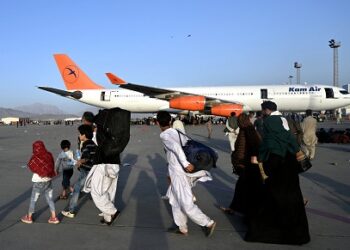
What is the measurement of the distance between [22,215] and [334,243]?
169 inches

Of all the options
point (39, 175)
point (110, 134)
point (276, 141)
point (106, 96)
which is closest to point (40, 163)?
point (39, 175)

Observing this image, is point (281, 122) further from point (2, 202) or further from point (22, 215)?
point (2, 202)

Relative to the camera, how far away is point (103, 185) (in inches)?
196

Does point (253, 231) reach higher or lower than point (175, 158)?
lower

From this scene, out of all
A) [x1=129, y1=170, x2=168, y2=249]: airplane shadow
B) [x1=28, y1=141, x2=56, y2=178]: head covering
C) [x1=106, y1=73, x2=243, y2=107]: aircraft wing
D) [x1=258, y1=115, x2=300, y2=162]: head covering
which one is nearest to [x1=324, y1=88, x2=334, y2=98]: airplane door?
[x1=106, y1=73, x2=243, y2=107]: aircraft wing

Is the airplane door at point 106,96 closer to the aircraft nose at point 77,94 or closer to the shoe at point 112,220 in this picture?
the aircraft nose at point 77,94

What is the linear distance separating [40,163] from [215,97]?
2707 centimetres

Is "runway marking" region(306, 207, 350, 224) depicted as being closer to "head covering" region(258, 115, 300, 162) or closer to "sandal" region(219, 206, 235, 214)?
"sandal" region(219, 206, 235, 214)

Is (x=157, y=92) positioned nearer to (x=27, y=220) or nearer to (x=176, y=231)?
(x=27, y=220)

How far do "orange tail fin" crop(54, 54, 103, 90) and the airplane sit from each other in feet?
2.83

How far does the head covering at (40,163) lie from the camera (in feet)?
16.1

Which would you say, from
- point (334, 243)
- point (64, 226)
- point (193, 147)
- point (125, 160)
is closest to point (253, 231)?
point (334, 243)

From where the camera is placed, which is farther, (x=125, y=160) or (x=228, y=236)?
(x=125, y=160)

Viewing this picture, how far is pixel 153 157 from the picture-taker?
1216 cm
